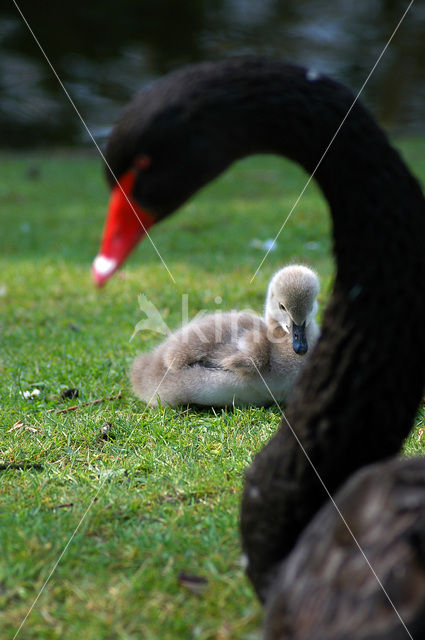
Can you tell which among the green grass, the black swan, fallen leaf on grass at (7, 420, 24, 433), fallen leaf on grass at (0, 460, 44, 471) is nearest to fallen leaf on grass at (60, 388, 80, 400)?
the green grass

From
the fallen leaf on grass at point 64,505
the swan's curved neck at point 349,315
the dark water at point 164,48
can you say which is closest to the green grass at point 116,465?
the fallen leaf on grass at point 64,505

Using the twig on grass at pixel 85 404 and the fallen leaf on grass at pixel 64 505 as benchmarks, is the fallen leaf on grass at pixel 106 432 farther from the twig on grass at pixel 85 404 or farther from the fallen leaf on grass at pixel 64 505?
the fallen leaf on grass at pixel 64 505

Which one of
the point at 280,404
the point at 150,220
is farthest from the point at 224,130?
the point at 280,404

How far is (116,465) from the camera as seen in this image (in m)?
2.42

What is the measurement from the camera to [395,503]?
1328mm

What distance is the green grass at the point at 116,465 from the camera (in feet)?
5.49

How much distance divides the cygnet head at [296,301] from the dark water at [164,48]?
9950 mm

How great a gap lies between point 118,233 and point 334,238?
0.47 metres

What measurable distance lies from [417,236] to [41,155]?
1141 centimetres

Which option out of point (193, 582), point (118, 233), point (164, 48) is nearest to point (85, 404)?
point (193, 582)

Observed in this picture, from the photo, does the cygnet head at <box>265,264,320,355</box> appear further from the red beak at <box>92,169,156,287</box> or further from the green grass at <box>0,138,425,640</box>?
the red beak at <box>92,169,156,287</box>

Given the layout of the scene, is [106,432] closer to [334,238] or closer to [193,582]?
[193,582]

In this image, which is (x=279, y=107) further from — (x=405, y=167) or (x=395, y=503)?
(x=395, y=503)

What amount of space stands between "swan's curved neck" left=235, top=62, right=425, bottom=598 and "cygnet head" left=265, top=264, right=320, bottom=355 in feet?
4.07
